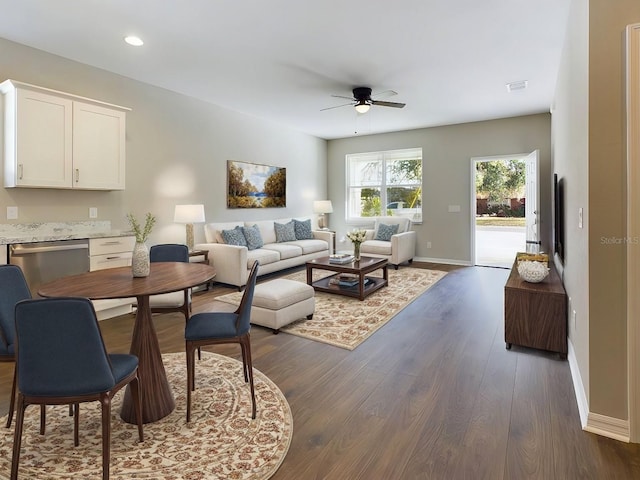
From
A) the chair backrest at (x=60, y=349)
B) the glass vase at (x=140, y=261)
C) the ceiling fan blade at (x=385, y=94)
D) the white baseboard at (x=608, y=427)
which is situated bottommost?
the white baseboard at (x=608, y=427)

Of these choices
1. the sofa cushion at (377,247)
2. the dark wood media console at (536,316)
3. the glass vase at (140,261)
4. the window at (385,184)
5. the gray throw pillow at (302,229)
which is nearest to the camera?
the glass vase at (140,261)

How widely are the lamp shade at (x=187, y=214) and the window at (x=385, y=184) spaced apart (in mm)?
4344

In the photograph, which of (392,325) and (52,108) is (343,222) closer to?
(392,325)

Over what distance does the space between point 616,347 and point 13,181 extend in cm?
482

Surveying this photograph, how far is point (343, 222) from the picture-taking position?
28.8ft

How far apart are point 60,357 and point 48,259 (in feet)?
8.19

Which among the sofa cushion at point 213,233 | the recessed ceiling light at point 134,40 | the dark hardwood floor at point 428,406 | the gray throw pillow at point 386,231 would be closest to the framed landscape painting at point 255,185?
the sofa cushion at point 213,233

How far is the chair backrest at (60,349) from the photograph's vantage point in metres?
1.43

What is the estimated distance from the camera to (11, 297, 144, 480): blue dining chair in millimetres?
1437

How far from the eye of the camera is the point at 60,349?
148cm

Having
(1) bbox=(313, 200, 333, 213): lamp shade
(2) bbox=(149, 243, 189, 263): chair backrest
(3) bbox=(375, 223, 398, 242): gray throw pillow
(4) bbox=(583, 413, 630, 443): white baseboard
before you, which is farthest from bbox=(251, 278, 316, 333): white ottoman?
(1) bbox=(313, 200, 333, 213): lamp shade

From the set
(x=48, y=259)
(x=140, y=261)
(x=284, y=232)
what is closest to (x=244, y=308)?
(x=140, y=261)

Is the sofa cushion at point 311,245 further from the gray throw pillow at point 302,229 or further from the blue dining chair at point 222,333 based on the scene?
the blue dining chair at point 222,333

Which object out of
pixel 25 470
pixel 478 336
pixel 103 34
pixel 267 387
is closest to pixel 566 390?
pixel 478 336
